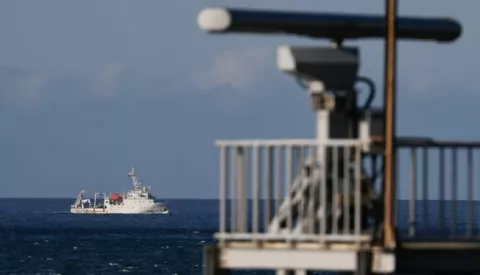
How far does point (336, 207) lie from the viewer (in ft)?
75.4

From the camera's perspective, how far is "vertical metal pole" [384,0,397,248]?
22391 mm

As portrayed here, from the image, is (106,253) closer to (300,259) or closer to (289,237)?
(289,237)

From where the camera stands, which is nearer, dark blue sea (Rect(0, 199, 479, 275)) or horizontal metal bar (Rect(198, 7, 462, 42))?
horizontal metal bar (Rect(198, 7, 462, 42))

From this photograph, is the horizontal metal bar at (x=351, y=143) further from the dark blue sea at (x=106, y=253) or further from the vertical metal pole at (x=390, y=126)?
the dark blue sea at (x=106, y=253)

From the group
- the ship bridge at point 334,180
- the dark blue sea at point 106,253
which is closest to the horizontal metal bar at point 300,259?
the ship bridge at point 334,180

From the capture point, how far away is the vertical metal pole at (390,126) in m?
22.4

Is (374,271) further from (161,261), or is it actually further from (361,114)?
(161,261)

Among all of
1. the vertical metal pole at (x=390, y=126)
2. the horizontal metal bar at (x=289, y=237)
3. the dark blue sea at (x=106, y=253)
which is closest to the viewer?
the vertical metal pole at (x=390, y=126)

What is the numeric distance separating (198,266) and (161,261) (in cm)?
1509

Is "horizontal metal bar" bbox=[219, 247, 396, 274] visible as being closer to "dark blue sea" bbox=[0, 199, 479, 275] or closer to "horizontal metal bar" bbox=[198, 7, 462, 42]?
"horizontal metal bar" bbox=[198, 7, 462, 42]

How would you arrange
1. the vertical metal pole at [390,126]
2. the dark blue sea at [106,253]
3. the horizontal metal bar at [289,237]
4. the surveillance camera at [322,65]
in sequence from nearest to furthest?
the vertical metal pole at [390,126] → the horizontal metal bar at [289,237] → the surveillance camera at [322,65] → the dark blue sea at [106,253]

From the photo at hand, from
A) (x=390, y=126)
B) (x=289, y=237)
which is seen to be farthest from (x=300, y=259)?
(x=390, y=126)

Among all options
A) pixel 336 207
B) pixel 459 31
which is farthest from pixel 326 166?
pixel 459 31

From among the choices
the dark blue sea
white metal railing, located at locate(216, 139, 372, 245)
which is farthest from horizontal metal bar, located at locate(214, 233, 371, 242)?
the dark blue sea
